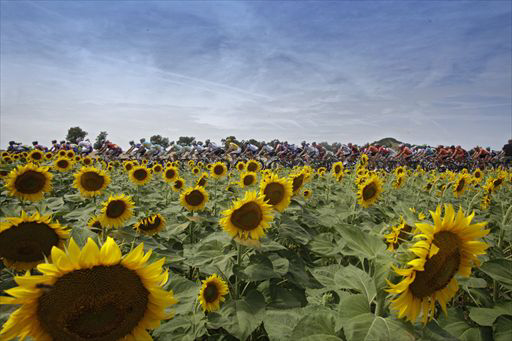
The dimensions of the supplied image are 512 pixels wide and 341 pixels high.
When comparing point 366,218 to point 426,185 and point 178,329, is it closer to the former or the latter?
point 426,185

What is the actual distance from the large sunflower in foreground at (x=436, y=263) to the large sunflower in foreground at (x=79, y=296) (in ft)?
4.54

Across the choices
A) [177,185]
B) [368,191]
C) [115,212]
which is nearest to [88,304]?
[115,212]

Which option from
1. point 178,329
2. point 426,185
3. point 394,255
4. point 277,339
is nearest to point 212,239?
point 178,329

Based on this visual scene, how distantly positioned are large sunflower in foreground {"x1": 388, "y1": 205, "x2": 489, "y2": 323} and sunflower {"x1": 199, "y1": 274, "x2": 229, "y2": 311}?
182 centimetres

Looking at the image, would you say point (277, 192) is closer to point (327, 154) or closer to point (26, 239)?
point (26, 239)

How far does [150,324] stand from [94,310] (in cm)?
37

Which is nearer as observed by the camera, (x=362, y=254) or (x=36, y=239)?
(x=362, y=254)

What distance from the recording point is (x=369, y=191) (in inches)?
200

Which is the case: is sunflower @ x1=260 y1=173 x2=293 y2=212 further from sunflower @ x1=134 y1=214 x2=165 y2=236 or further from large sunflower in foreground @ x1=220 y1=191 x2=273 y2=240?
sunflower @ x1=134 y1=214 x2=165 y2=236

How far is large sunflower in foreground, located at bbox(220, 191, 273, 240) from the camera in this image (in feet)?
10.5

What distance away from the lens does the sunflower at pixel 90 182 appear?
5488 mm

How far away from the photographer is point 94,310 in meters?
1.30

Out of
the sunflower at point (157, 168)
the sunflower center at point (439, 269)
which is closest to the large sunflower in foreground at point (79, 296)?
the sunflower center at point (439, 269)

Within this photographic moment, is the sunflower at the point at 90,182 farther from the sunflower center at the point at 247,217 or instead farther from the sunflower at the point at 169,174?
the sunflower center at the point at 247,217
